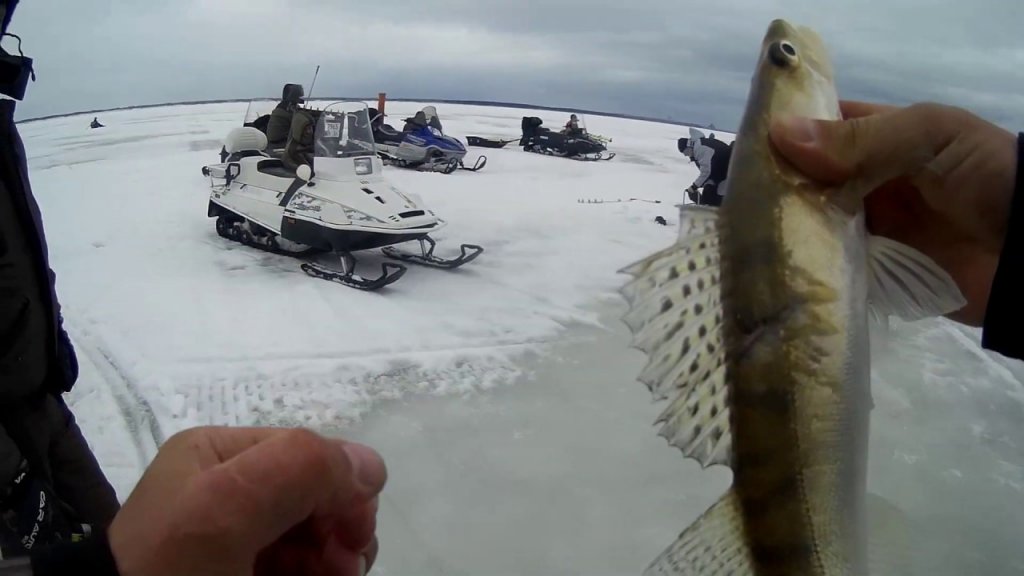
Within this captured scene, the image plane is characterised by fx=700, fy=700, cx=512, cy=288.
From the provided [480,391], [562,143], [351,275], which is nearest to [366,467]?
[480,391]

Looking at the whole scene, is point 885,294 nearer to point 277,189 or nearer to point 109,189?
point 277,189

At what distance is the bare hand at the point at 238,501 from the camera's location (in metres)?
0.79

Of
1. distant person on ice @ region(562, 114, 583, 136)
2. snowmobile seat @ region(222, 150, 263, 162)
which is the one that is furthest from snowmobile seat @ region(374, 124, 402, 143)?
snowmobile seat @ region(222, 150, 263, 162)

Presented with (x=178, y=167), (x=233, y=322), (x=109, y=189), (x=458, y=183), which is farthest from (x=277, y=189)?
(x=178, y=167)

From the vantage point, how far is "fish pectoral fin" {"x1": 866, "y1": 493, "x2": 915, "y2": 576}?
1.14 m

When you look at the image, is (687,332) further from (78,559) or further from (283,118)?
(283,118)

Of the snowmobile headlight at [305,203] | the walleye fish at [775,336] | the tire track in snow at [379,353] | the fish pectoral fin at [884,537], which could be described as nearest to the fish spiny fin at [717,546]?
the walleye fish at [775,336]

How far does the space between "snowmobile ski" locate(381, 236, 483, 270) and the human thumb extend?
16.5 feet

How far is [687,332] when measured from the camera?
109 cm

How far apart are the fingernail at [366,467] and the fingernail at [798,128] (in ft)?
2.48

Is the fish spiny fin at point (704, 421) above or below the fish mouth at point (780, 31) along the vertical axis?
below

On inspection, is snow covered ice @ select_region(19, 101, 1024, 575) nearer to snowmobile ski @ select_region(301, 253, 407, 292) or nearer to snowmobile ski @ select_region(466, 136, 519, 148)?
snowmobile ski @ select_region(301, 253, 407, 292)

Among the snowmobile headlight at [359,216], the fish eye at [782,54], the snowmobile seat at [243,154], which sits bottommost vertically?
the snowmobile headlight at [359,216]

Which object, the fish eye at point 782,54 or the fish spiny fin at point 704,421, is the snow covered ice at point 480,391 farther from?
the fish eye at point 782,54
